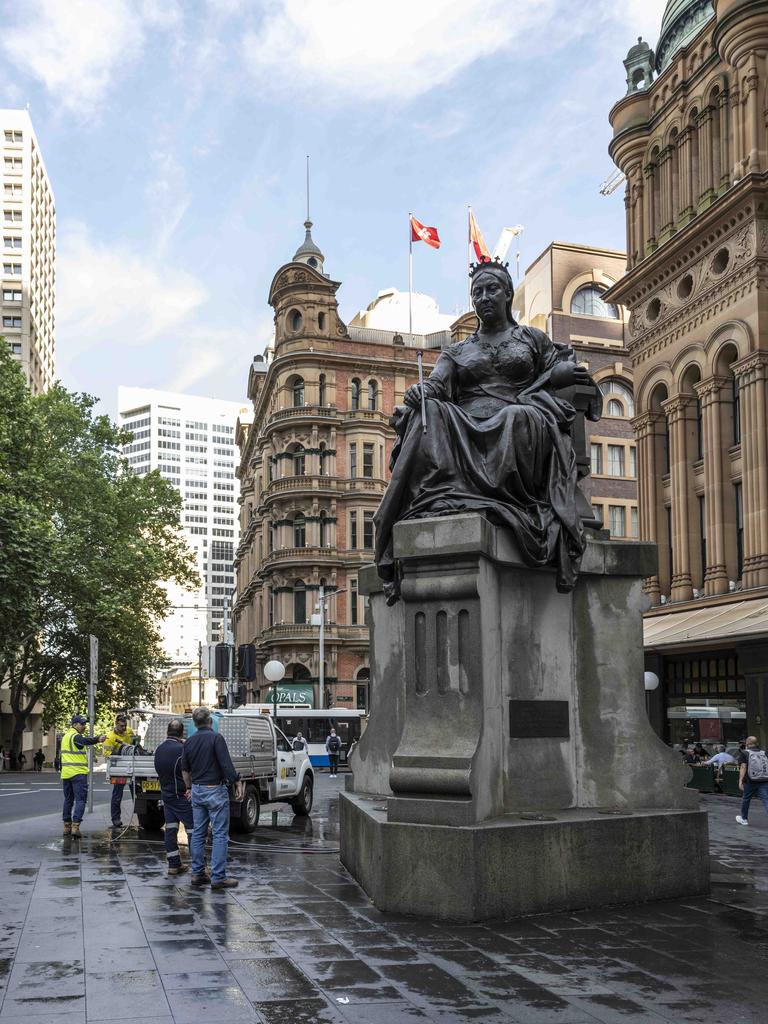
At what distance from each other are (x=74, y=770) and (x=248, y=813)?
2.62 meters

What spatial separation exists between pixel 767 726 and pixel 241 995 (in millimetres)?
25769

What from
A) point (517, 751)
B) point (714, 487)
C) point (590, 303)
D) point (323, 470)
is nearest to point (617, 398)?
point (590, 303)

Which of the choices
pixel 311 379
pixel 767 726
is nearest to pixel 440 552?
pixel 767 726

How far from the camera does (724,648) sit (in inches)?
1298

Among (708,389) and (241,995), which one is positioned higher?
(708,389)

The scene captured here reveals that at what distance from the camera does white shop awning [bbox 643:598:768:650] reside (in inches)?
1164

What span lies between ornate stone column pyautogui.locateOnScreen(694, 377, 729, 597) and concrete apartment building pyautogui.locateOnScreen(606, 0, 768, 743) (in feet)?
0.15

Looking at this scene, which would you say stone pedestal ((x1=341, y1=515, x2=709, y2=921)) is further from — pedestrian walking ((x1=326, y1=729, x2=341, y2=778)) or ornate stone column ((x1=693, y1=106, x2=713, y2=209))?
pedestrian walking ((x1=326, y1=729, x2=341, y2=778))

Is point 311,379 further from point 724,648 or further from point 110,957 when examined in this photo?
point 110,957

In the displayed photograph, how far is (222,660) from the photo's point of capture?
21734 mm

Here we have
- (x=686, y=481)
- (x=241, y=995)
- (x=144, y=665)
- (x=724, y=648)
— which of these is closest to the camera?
(x=241, y=995)

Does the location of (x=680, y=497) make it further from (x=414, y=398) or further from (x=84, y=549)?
(x=414, y=398)

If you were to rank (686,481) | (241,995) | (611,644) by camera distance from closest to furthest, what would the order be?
1. (241,995)
2. (611,644)
3. (686,481)

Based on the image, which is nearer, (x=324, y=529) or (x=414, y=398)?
(x=414, y=398)
